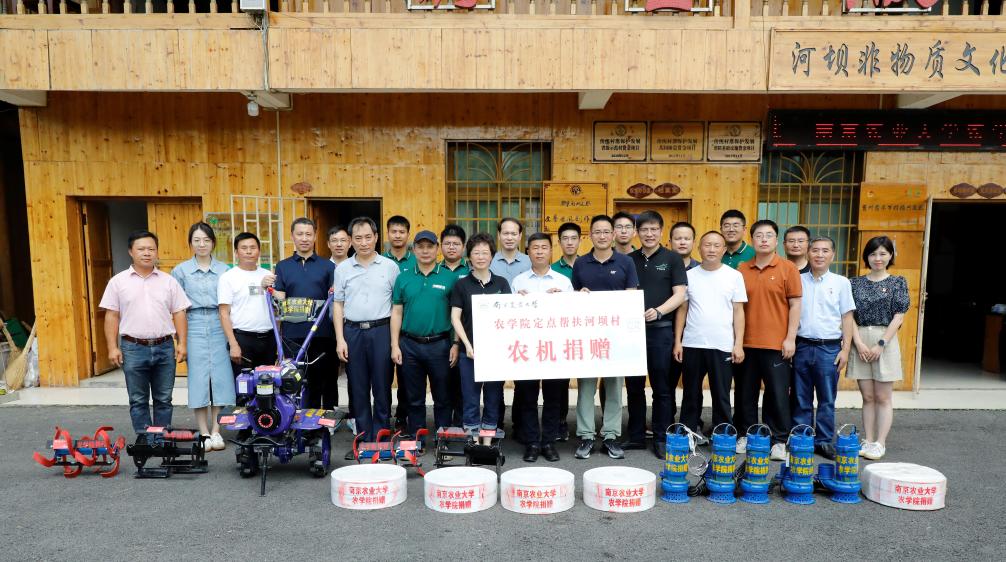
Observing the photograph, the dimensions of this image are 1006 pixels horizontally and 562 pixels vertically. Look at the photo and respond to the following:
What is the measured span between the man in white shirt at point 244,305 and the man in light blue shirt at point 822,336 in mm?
4213

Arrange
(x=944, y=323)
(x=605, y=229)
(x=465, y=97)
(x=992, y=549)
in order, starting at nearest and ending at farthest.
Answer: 1. (x=992, y=549)
2. (x=605, y=229)
3. (x=465, y=97)
4. (x=944, y=323)

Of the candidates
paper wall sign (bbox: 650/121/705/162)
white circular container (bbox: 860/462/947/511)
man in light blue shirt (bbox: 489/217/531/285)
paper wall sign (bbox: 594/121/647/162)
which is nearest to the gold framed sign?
paper wall sign (bbox: 594/121/647/162)

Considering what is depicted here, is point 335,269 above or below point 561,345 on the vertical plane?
above

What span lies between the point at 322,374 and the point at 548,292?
7.15ft

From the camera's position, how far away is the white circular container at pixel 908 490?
3.67 m

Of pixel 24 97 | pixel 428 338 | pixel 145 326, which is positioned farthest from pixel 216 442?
pixel 24 97

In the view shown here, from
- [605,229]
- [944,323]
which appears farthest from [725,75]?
[944,323]

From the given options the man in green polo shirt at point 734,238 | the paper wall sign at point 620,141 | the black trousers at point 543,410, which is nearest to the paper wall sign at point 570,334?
the black trousers at point 543,410

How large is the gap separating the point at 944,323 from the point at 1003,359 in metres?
2.35

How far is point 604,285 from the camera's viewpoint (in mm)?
4426

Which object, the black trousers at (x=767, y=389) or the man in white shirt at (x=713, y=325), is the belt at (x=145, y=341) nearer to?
the man in white shirt at (x=713, y=325)

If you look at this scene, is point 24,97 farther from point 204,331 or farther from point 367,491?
point 367,491

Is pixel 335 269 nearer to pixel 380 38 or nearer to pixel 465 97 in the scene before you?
pixel 380 38

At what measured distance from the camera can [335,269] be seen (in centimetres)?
473
